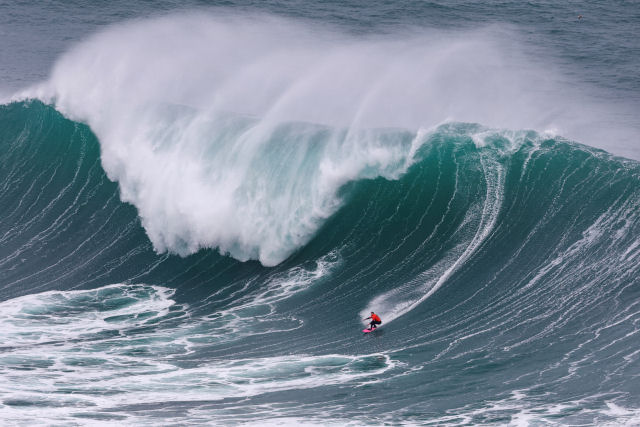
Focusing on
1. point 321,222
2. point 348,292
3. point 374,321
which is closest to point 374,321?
point 374,321

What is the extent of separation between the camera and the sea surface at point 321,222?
1653 cm

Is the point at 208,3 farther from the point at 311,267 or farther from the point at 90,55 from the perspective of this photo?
the point at 311,267

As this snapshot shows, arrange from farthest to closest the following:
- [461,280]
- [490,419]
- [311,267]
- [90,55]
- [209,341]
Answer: [90,55] → [311,267] → [461,280] → [209,341] → [490,419]

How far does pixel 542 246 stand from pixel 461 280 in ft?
7.56

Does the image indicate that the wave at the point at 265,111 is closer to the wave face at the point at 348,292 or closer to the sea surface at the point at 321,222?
the sea surface at the point at 321,222

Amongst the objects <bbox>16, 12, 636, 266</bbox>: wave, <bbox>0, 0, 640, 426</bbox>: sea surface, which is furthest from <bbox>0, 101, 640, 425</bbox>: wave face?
<bbox>16, 12, 636, 266</bbox>: wave

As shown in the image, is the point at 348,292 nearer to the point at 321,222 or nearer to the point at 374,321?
the point at 374,321

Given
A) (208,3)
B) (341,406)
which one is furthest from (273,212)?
(208,3)

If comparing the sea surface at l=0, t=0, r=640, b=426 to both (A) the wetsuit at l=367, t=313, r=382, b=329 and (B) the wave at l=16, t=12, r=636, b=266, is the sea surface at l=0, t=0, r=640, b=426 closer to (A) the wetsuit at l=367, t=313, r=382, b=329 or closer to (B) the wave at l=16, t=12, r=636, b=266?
(B) the wave at l=16, t=12, r=636, b=266

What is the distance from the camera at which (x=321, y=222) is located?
23.9 metres

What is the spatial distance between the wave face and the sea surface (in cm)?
6

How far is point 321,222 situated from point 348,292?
320cm

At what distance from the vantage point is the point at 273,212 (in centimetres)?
2419

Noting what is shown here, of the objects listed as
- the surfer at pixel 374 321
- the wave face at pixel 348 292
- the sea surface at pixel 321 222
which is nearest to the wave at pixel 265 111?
the sea surface at pixel 321 222
